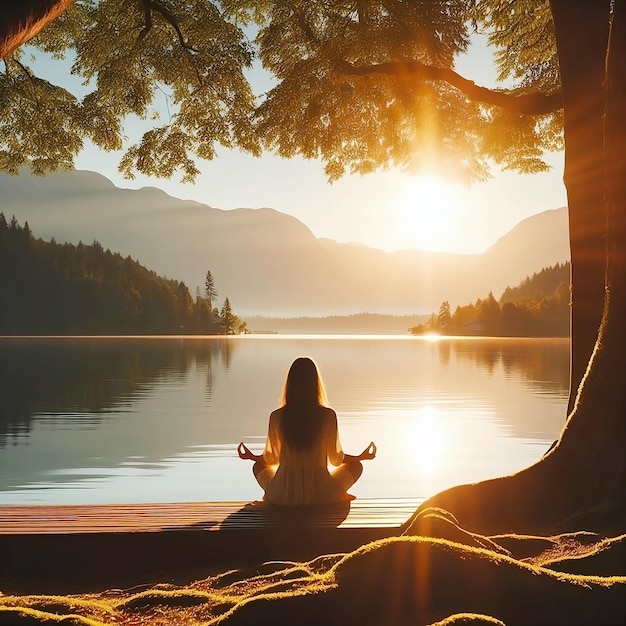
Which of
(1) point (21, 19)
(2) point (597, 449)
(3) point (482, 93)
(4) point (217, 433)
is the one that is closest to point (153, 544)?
(2) point (597, 449)

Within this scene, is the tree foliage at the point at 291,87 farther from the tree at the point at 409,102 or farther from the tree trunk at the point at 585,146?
the tree trunk at the point at 585,146

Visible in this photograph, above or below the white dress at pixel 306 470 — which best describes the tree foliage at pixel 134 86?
above

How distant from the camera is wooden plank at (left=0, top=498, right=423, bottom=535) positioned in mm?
6246

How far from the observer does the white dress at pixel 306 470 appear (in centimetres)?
679

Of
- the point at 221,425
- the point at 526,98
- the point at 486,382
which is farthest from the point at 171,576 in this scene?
the point at 486,382

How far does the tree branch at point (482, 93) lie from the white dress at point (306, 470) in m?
5.50

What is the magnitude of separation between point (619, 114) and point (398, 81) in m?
8.46

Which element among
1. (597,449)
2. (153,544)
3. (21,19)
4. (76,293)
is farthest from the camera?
(76,293)

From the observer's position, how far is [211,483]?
14930 millimetres

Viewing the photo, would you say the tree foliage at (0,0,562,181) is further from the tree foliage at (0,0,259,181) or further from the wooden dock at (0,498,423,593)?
the wooden dock at (0,498,423,593)

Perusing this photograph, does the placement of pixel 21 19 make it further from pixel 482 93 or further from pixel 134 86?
pixel 134 86

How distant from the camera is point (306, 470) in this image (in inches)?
269

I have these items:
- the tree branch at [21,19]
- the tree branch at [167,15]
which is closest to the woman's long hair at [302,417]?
the tree branch at [21,19]

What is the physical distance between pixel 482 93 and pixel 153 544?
750 cm
